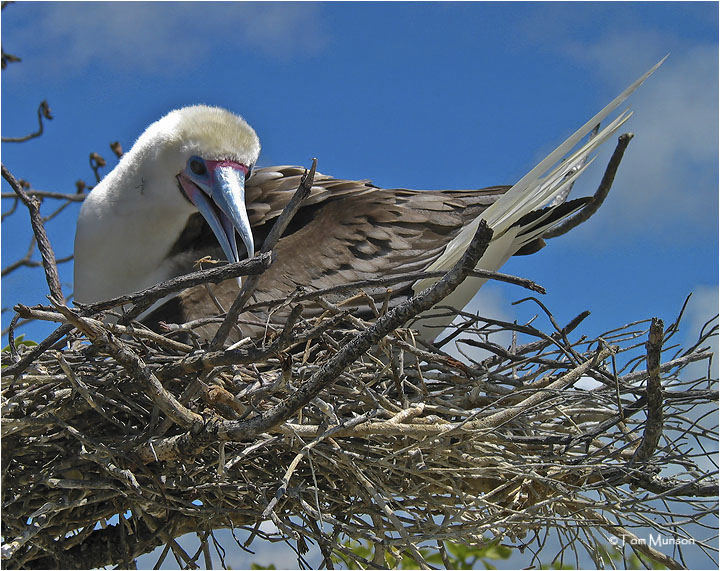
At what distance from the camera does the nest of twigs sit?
6.77 feet

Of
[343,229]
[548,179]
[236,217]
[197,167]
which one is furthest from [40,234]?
[548,179]

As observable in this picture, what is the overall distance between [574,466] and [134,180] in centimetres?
204

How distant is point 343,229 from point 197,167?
602mm

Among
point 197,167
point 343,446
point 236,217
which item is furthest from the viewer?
point 197,167

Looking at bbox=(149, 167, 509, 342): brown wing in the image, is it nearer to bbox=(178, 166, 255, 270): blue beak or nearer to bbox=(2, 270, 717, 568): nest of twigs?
bbox=(178, 166, 255, 270): blue beak

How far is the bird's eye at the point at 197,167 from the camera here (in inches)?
126

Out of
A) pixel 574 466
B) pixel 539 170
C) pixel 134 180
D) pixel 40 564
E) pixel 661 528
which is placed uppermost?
pixel 134 180

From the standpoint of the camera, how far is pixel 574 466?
2143 mm

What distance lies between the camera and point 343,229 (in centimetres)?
327

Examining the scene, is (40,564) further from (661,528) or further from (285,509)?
(661,528)

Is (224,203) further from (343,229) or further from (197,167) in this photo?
(343,229)

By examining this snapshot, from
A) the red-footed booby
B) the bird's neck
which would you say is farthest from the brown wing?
the bird's neck

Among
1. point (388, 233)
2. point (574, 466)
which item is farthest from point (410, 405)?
point (388, 233)

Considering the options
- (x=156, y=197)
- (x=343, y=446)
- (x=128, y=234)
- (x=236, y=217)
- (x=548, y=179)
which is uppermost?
(x=156, y=197)
